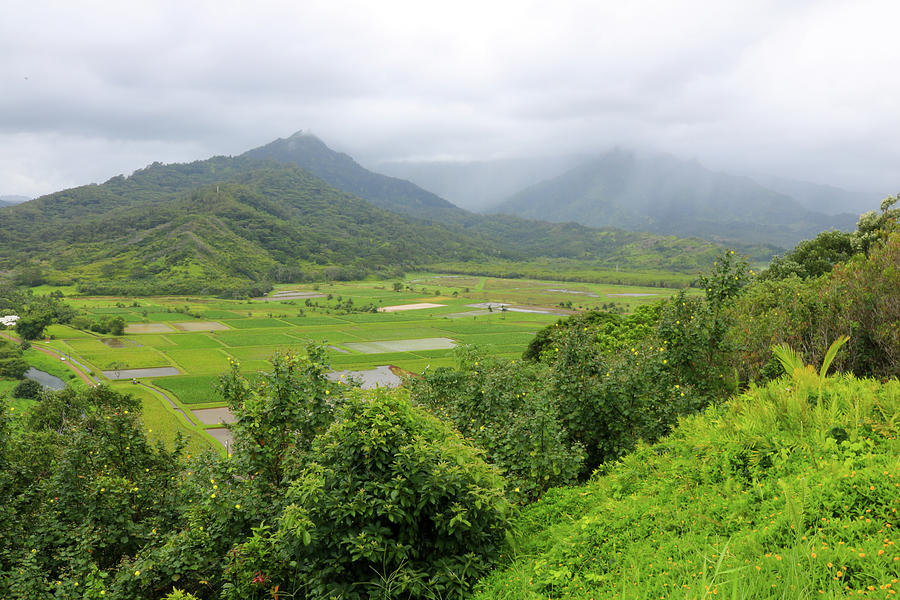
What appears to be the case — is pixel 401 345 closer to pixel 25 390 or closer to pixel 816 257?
pixel 25 390

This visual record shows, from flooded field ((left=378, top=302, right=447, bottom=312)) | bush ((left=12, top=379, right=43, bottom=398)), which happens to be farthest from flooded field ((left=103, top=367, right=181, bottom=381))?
flooded field ((left=378, top=302, right=447, bottom=312))

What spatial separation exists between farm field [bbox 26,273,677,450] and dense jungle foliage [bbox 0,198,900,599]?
2969 mm

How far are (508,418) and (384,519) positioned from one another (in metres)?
4.06

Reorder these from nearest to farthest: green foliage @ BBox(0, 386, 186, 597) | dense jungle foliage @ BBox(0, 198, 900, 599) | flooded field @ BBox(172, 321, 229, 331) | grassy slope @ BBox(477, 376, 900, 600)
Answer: grassy slope @ BBox(477, 376, 900, 600), dense jungle foliage @ BBox(0, 198, 900, 599), green foliage @ BBox(0, 386, 186, 597), flooded field @ BBox(172, 321, 229, 331)

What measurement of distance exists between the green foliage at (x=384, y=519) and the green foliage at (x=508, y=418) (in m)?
0.99

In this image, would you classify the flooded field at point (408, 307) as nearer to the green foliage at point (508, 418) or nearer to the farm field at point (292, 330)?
the farm field at point (292, 330)

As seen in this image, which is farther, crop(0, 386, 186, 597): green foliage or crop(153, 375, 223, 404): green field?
crop(153, 375, 223, 404): green field

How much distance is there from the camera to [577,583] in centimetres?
406

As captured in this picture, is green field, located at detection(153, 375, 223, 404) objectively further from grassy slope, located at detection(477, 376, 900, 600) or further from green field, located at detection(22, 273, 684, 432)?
grassy slope, located at detection(477, 376, 900, 600)

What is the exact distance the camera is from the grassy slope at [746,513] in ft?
10.4

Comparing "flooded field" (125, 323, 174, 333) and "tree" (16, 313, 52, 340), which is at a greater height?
"tree" (16, 313, 52, 340)

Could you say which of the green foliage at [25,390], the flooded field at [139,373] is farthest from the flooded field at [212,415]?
the green foliage at [25,390]

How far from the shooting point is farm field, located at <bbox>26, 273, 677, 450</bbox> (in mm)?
42438

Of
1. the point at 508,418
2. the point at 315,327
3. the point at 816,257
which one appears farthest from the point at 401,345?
the point at 508,418
